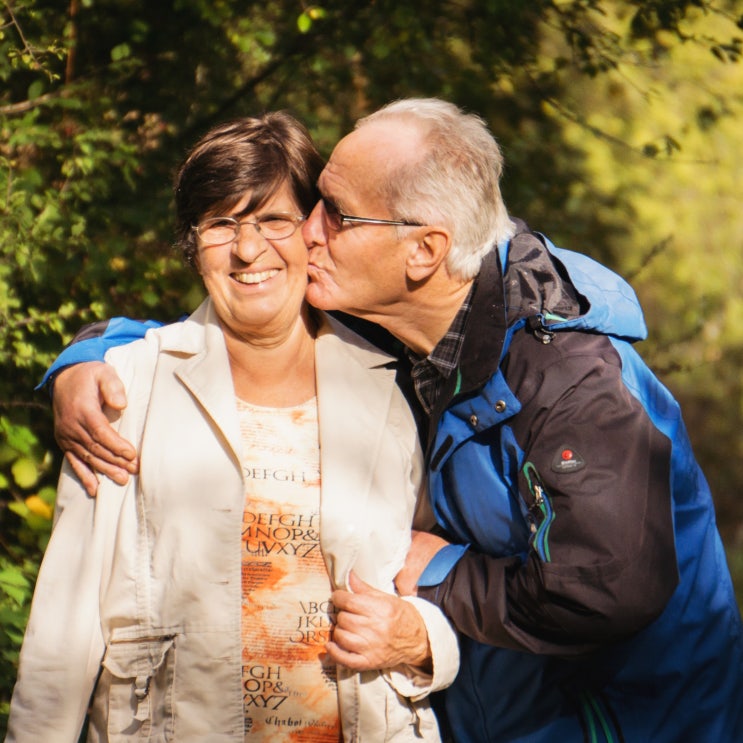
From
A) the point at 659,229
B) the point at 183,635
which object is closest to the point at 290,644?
the point at 183,635

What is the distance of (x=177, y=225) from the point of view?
282 cm

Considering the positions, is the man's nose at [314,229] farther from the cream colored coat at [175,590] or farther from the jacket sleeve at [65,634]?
the jacket sleeve at [65,634]

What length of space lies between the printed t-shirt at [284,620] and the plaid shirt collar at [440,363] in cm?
39

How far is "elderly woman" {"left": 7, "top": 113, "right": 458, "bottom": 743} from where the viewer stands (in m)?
2.48

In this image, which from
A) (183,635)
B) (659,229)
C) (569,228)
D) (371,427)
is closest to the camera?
(183,635)

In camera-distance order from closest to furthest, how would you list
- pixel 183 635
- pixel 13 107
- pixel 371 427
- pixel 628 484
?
pixel 628 484, pixel 183 635, pixel 371 427, pixel 13 107

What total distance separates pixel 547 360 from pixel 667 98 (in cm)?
404

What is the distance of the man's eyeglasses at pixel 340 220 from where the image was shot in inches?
104

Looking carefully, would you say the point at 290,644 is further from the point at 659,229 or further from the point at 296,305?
the point at 659,229

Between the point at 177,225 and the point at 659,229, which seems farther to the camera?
the point at 659,229

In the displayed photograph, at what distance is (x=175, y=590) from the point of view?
98.4 inches

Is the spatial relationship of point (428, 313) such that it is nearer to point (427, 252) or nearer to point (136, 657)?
point (427, 252)

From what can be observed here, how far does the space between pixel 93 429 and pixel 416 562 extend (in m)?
0.85

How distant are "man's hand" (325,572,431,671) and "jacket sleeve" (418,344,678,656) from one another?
0.22 m
